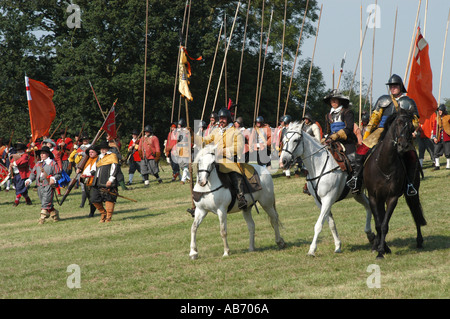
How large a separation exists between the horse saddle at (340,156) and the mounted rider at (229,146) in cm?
165

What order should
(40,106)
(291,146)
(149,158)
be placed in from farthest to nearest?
(149,158), (40,106), (291,146)

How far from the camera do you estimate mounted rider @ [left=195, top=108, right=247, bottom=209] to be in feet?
40.0

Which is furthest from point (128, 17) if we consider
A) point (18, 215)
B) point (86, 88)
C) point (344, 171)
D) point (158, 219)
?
point (344, 171)

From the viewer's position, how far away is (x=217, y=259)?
11.9 m

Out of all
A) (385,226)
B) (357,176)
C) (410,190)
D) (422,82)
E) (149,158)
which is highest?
(422,82)

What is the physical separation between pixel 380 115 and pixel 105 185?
31.4ft

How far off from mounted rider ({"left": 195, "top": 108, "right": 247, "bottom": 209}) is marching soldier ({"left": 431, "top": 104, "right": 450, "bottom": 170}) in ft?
46.4

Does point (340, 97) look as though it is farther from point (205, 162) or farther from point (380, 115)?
point (205, 162)

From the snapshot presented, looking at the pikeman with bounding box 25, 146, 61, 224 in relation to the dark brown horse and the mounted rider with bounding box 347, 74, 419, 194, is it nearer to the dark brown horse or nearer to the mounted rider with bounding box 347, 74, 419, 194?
the mounted rider with bounding box 347, 74, 419, 194

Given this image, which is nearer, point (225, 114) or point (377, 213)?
point (377, 213)

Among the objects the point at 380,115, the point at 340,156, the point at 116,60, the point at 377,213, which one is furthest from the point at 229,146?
the point at 116,60

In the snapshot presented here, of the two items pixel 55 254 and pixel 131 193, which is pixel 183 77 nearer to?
pixel 55 254

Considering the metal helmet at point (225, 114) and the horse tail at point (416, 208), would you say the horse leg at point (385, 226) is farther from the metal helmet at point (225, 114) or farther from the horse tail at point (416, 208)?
the metal helmet at point (225, 114)

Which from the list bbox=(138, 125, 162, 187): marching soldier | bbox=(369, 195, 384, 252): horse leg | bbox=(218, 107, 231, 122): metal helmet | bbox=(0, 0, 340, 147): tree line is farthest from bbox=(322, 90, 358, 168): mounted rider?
bbox=(0, 0, 340, 147): tree line
